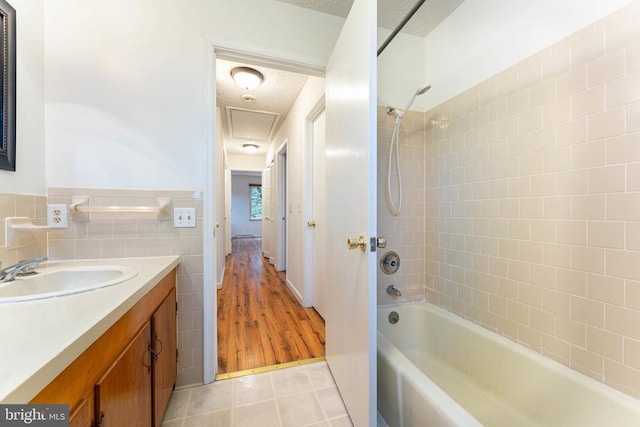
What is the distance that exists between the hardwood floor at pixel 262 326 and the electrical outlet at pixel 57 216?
1223 mm

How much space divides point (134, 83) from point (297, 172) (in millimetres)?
1751

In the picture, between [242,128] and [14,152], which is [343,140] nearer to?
[14,152]

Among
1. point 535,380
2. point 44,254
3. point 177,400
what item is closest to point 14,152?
point 44,254

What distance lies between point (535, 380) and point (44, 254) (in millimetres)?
2391

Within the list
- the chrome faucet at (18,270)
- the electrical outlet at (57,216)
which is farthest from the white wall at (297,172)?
the chrome faucet at (18,270)

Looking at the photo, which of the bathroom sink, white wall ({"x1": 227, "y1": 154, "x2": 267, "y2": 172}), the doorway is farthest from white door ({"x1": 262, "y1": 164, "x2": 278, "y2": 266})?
the bathroom sink

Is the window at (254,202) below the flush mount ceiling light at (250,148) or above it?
below

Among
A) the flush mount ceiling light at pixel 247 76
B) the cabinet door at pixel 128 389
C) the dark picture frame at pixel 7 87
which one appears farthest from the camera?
the flush mount ceiling light at pixel 247 76

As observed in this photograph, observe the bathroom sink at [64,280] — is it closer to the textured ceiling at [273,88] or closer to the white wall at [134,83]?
the white wall at [134,83]

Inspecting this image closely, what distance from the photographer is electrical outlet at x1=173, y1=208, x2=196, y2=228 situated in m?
1.39

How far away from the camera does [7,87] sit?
993 mm

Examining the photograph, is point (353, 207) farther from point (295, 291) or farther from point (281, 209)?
point (281, 209)

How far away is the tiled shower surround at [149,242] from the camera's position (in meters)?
1.27

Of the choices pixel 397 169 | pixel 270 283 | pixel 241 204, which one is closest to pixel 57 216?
pixel 397 169
